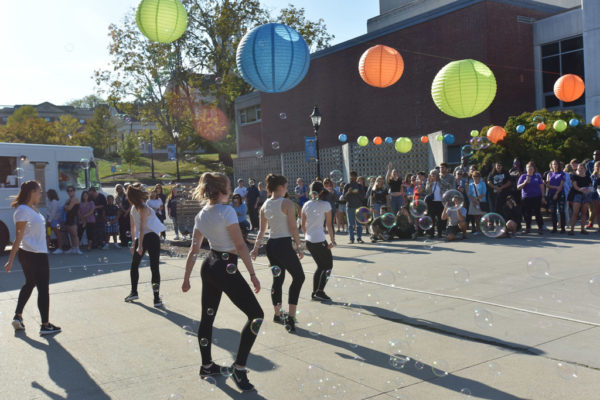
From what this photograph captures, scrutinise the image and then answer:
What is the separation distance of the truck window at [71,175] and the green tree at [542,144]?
11.9m

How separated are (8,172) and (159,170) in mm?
42876

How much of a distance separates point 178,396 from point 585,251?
8445 mm

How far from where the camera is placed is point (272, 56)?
7.89m

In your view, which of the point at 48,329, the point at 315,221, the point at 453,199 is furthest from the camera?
the point at 453,199

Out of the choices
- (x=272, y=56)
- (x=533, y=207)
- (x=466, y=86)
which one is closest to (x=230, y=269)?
(x=272, y=56)

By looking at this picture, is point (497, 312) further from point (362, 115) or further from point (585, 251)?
point (362, 115)

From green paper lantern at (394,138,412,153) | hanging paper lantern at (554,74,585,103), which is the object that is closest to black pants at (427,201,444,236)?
hanging paper lantern at (554,74,585,103)

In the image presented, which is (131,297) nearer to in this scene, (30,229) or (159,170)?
(30,229)

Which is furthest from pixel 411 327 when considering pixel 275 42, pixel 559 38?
pixel 559 38

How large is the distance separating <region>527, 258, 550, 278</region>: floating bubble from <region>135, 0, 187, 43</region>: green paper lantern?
22.1ft

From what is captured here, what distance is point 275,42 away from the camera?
786 cm

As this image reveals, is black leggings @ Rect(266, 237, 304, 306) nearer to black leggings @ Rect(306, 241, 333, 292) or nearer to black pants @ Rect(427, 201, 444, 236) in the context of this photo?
black leggings @ Rect(306, 241, 333, 292)

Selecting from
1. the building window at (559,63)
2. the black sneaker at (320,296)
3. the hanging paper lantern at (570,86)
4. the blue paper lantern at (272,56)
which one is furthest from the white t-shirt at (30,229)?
the building window at (559,63)

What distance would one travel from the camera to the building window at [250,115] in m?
39.8
